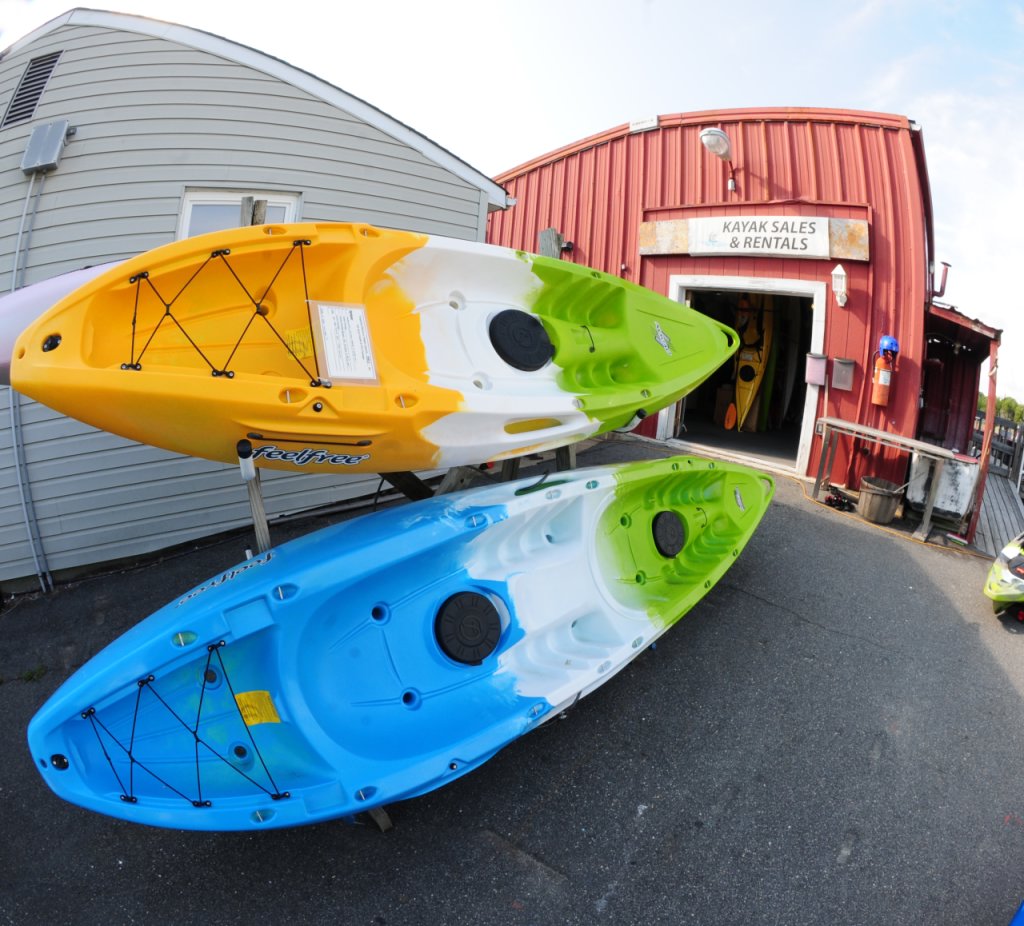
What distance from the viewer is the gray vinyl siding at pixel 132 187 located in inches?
183

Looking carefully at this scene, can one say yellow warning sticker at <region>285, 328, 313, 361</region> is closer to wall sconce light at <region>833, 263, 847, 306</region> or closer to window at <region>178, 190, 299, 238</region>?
window at <region>178, 190, 299, 238</region>

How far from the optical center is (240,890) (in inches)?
91.8

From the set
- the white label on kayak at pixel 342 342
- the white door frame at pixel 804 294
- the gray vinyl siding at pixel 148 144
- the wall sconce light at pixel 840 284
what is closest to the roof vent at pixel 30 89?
the gray vinyl siding at pixel 148 144

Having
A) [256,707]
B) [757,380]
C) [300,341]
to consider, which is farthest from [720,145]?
[256,707]

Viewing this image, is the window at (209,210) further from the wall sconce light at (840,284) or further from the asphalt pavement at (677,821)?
the wall sconce light at (840,284)

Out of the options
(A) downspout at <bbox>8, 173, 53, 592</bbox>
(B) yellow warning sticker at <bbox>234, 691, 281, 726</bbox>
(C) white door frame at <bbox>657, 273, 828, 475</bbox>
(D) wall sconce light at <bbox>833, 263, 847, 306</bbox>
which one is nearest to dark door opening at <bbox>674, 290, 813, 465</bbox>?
(C) white door frame at <bbox>657, 273, 828, 475</bbox>

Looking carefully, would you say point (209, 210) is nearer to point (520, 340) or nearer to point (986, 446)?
point (520, 340)

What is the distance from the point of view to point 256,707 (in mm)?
2377

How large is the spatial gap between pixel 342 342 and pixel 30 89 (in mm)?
4924

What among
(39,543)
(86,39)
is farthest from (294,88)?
(39,543)

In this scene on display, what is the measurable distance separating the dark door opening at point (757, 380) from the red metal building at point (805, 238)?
78 millimetres

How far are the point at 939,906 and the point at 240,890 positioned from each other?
113 inches

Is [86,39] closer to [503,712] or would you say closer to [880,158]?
[503,712]

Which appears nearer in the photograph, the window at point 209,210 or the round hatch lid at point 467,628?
the round hatch lid at point 467,628
